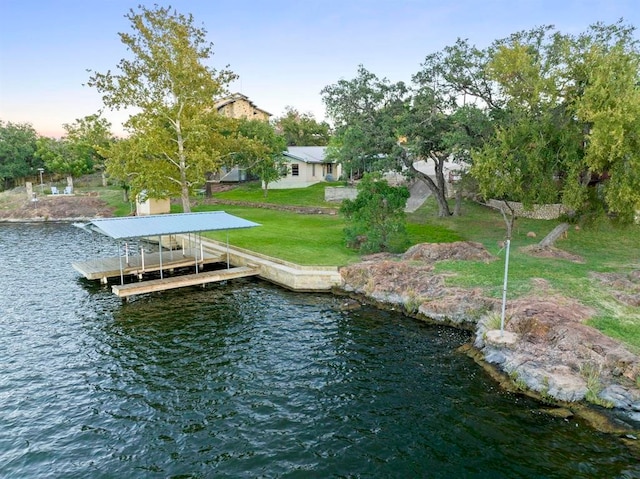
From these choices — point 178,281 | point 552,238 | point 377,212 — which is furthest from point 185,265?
point 552,238

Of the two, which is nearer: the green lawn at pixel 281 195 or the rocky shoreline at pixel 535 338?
the rocky shoreline at pixel 535 338

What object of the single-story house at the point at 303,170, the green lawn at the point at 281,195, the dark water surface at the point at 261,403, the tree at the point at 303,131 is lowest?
the dark water surface at the point at 261,403

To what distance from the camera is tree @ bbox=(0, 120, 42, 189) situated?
63344 millimetres

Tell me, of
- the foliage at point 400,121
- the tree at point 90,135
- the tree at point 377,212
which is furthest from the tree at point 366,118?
the tree at point 90,135

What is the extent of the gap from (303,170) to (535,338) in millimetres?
45101

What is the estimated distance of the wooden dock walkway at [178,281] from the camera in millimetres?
19609

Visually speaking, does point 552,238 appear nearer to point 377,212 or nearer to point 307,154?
point 377,212

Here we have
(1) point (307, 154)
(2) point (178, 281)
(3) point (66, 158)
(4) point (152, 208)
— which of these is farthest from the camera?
(3) point (66, 158)

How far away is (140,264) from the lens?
78.2 feet

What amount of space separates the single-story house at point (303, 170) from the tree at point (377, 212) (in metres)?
30.1

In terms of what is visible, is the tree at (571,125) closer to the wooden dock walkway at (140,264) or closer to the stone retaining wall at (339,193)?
the wooden dock walkway at (140,264)

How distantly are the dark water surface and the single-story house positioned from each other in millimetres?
37914

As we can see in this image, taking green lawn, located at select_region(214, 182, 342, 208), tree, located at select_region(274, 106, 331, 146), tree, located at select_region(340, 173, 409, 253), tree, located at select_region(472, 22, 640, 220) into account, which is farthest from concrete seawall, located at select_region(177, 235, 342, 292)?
tree, located at select_region(274, 106, 331, 146)

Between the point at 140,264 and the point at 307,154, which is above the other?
the point at 307,154
